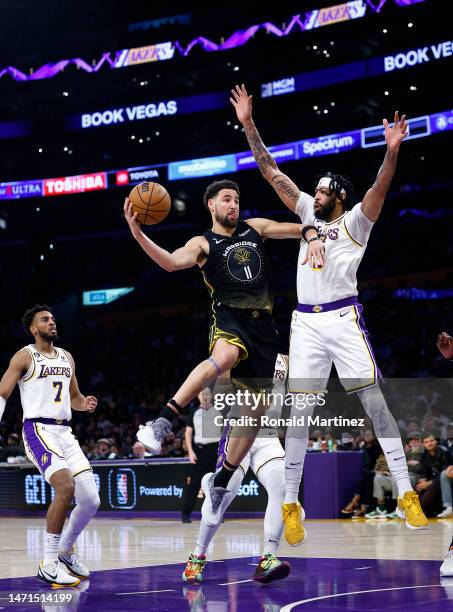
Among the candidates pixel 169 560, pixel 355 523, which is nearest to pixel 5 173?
pixel 355 523

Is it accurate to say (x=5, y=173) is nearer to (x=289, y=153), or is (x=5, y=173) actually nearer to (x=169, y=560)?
(x=289, y=153)

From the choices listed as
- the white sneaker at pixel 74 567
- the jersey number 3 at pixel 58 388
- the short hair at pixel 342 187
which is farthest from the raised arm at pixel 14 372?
the short hair at pixel 342 187

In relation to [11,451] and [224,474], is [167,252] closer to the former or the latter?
[224,474]

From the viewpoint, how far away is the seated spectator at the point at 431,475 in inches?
562

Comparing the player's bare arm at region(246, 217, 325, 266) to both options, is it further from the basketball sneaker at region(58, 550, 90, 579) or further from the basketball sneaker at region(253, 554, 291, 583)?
the basketball sneaker at region(58, 550, 90, 579)

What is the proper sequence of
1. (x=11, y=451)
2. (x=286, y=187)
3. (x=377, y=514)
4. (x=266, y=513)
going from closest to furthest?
(x=266, y=513)
(x=286, y=187)
(x=377, y=514)
(x=11, y=451)

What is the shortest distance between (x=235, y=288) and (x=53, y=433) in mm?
2288

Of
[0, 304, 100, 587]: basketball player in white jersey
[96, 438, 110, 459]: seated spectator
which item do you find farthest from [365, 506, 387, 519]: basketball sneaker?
[0, 304, 100, 587]: basketball player in white jersey

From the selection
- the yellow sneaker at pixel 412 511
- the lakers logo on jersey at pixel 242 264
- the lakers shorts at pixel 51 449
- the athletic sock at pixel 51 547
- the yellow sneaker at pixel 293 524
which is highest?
the lakers logo on jersey at pixel 242 264

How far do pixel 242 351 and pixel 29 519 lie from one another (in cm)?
1225

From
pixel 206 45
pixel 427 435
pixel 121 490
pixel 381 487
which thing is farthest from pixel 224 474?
pixel 206 45

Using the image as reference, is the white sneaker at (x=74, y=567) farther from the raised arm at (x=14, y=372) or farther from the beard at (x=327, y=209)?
the beard at (x=327, y=209)

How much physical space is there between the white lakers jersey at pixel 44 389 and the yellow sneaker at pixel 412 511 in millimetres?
3366

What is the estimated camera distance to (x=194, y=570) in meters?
7.43
